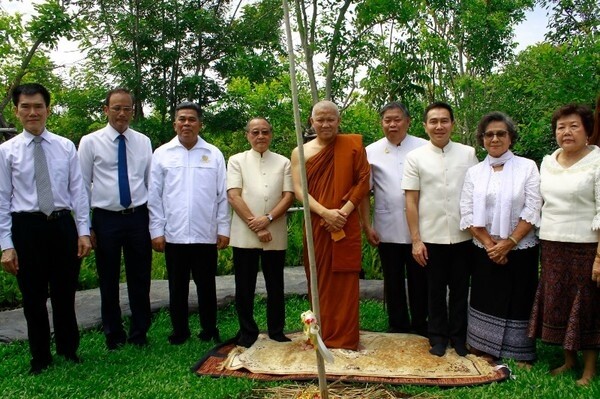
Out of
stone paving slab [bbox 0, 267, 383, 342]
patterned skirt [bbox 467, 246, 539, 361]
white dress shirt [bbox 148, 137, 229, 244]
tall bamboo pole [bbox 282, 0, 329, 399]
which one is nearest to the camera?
tall bamboo pole [bbox 282, 0, 329, 399]

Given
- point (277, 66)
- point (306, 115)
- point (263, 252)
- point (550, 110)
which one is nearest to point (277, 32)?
point (277, 66)

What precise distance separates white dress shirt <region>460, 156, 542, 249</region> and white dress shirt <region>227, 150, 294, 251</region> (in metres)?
1.27

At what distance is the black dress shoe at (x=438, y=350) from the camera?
3.98 metres

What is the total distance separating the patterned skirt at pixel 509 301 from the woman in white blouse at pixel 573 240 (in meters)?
0.21

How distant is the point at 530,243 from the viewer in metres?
3.74

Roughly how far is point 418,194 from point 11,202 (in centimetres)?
274

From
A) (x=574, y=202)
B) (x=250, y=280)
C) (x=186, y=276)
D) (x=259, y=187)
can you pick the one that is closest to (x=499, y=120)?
(x=574, y=202)

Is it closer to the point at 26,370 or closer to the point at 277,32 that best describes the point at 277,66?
the point at 277,32

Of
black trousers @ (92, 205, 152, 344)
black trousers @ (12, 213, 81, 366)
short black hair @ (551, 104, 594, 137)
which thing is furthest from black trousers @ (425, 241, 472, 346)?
black trousers @ (12, 213, 81, 366)

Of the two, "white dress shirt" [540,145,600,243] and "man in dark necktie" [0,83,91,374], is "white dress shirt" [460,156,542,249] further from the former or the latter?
"man in dark necktie" [0,83,91,374]

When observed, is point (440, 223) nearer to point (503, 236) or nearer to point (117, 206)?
point (503, 236)

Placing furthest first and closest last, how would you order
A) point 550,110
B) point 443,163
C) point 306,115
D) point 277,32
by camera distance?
point 277,32, point 306,115, point 550,110, point 443,163

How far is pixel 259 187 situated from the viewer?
4.21 metres

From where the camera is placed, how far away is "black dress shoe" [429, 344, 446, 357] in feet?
13.0
